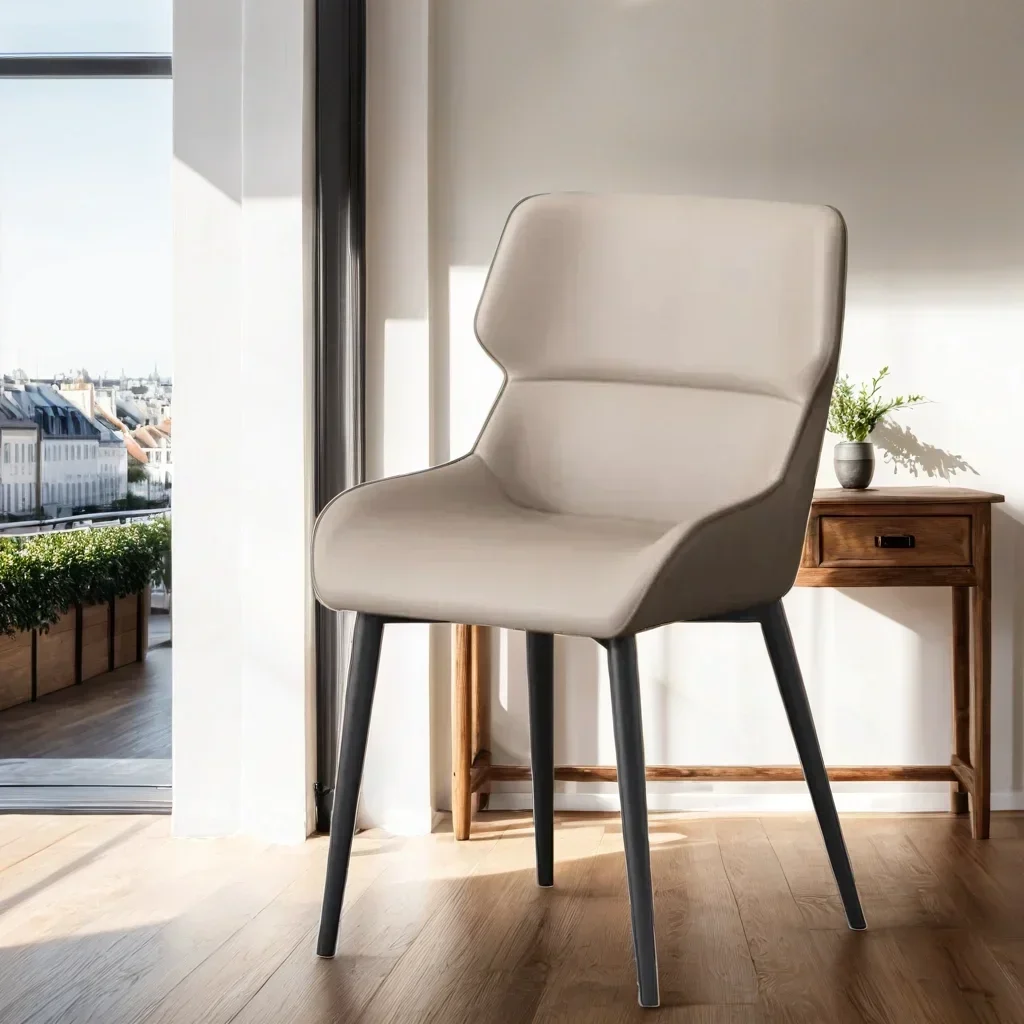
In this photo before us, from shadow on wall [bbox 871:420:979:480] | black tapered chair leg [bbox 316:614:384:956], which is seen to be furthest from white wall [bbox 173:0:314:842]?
shadow on wall [bbox 871:420:979:480]

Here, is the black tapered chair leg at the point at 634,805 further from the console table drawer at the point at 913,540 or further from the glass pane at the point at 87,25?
the glass pane at the point at 87,25

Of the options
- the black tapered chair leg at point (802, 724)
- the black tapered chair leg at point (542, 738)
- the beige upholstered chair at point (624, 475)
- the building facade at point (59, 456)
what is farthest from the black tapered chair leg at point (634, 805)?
the building facade at point (59, 456)

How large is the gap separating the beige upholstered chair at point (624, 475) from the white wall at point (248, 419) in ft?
1.75

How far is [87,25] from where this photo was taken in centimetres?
240

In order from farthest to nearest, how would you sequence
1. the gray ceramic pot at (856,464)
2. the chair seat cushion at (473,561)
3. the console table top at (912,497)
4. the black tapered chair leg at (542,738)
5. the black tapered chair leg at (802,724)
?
1. the gray ceramic pot at (856,464)
2. the console table top at (912,497)
3. the black tapered chair leg at (542,738)
4. the black tapered chair leg at (802,724)
5. the chair seat cushion at (473,561)

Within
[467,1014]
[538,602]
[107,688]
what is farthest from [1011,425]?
[107,688]

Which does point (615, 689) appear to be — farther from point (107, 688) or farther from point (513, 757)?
point (107, 688)

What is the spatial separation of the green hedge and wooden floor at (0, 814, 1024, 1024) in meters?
0.47

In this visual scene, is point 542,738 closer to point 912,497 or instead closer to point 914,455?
point 912,497

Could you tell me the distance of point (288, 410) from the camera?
7.13 feet

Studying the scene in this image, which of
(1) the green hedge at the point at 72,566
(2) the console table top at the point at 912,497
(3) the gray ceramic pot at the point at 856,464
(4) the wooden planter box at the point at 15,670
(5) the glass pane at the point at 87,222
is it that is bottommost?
(4) the wooden planter box at the point at 15,670

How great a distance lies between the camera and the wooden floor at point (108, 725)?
8.08 ft

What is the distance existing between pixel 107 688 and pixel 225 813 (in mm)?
470

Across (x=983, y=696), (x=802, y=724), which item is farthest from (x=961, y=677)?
(x=802, y=724)
